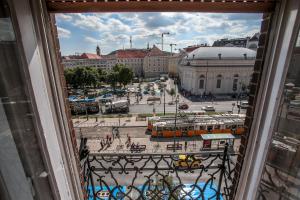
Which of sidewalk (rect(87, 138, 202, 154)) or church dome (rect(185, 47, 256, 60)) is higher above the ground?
church dome (rect(185, 47, 256, 60))

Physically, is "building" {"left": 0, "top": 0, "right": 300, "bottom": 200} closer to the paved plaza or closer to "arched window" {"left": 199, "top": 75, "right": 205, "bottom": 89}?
the paved plaza

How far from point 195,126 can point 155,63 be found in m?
46.4

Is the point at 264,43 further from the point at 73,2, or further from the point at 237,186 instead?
the point at 73,2

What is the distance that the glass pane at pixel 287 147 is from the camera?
1.19 m

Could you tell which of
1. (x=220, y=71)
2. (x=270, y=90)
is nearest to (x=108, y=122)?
(x=270, y=90)

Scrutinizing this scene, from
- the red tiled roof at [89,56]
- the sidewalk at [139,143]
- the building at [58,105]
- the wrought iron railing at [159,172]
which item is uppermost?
the red tiled roof at [89,56]

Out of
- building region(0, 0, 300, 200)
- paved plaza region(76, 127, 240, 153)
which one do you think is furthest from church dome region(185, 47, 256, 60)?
building region(0, 0, 300, 200)

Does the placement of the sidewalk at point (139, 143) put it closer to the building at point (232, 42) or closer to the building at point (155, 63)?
the building at point (155, 63)

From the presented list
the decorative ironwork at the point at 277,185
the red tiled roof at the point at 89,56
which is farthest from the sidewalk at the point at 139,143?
the red tiled roof at the point at 89,56

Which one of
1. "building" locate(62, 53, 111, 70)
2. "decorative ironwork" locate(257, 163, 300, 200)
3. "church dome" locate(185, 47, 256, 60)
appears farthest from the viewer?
"building" locate(62, 53, 111, 70)

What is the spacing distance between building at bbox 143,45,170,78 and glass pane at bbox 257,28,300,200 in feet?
187

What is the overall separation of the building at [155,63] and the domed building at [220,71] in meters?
25.5

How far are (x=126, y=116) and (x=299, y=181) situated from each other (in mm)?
19144

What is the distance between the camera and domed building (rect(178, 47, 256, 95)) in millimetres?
30922
